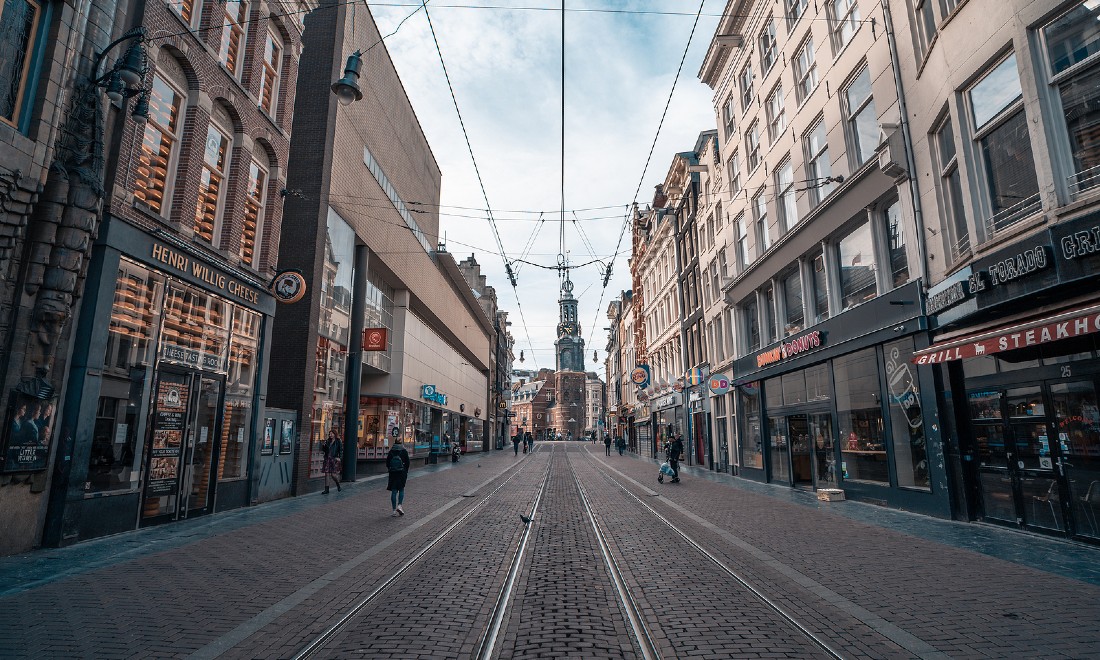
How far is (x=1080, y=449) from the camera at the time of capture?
884 centimetres

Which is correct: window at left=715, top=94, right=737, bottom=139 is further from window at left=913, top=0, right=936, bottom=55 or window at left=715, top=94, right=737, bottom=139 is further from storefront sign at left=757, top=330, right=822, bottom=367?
Answer: window at left=913, top=0, right=936, bottom=55

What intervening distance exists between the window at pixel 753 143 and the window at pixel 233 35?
1711cm

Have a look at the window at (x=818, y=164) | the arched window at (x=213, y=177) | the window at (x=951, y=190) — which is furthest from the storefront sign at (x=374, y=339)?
the window at (x=951, y=190)

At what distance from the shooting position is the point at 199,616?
5.61 metres

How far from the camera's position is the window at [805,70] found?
58.6ft

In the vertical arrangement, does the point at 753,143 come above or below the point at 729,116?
below

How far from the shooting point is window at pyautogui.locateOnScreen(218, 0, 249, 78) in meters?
13.6

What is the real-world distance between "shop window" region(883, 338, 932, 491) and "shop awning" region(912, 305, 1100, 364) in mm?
1918

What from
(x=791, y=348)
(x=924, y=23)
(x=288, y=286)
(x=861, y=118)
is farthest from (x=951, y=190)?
(x=288, y=286)

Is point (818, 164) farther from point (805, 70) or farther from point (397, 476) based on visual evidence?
point (397, 476)

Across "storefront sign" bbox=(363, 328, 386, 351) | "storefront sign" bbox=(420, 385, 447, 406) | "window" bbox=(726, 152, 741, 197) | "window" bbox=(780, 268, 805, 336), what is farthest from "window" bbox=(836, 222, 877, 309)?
"storefront sign" bbox=(420, 385, 447, 406)

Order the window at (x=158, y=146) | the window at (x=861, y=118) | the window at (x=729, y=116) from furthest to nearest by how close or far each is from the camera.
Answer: the window at (x=729, y=116) < the window at (x=861, y=118) < the window at (x=158, y=146)

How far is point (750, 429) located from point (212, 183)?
1993cm

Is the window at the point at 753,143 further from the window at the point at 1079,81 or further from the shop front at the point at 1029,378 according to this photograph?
the window at the point at 1079,81
